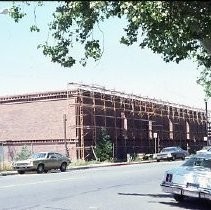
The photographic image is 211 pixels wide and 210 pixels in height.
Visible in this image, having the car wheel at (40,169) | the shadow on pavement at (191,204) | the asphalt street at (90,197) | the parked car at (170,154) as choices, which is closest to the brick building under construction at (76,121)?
the parked car at (170,154)

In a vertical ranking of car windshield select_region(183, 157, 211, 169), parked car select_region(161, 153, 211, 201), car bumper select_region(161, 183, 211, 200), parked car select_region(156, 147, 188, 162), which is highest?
parked car select_region(156, 147, 188, 162)

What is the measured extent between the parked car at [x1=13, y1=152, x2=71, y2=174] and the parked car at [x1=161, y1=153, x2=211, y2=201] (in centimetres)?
1894

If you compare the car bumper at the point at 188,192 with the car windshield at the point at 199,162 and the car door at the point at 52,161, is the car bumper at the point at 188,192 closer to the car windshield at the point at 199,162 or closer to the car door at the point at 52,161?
the car windshield at the point at 199,162

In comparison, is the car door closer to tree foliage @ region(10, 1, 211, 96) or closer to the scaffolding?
the scaffolding

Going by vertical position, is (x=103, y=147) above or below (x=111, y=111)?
below

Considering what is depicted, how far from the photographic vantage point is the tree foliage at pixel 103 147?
48969 millimetres

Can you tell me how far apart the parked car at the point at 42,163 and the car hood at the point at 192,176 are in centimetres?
1938

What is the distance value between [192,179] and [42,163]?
20.7 metres

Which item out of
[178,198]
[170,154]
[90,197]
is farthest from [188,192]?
[170,154]

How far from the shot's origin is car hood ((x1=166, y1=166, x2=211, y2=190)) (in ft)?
47.8

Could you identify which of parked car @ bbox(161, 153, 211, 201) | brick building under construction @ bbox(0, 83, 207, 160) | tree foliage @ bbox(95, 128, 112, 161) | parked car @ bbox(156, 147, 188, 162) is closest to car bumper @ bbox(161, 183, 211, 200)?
parked car @ bbox(161, 153, 211, 201)

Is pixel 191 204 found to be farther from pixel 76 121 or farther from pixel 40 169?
pixel 76 121

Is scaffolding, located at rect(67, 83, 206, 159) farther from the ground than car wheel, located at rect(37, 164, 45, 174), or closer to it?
farther from the ground

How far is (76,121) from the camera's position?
4869 cm
